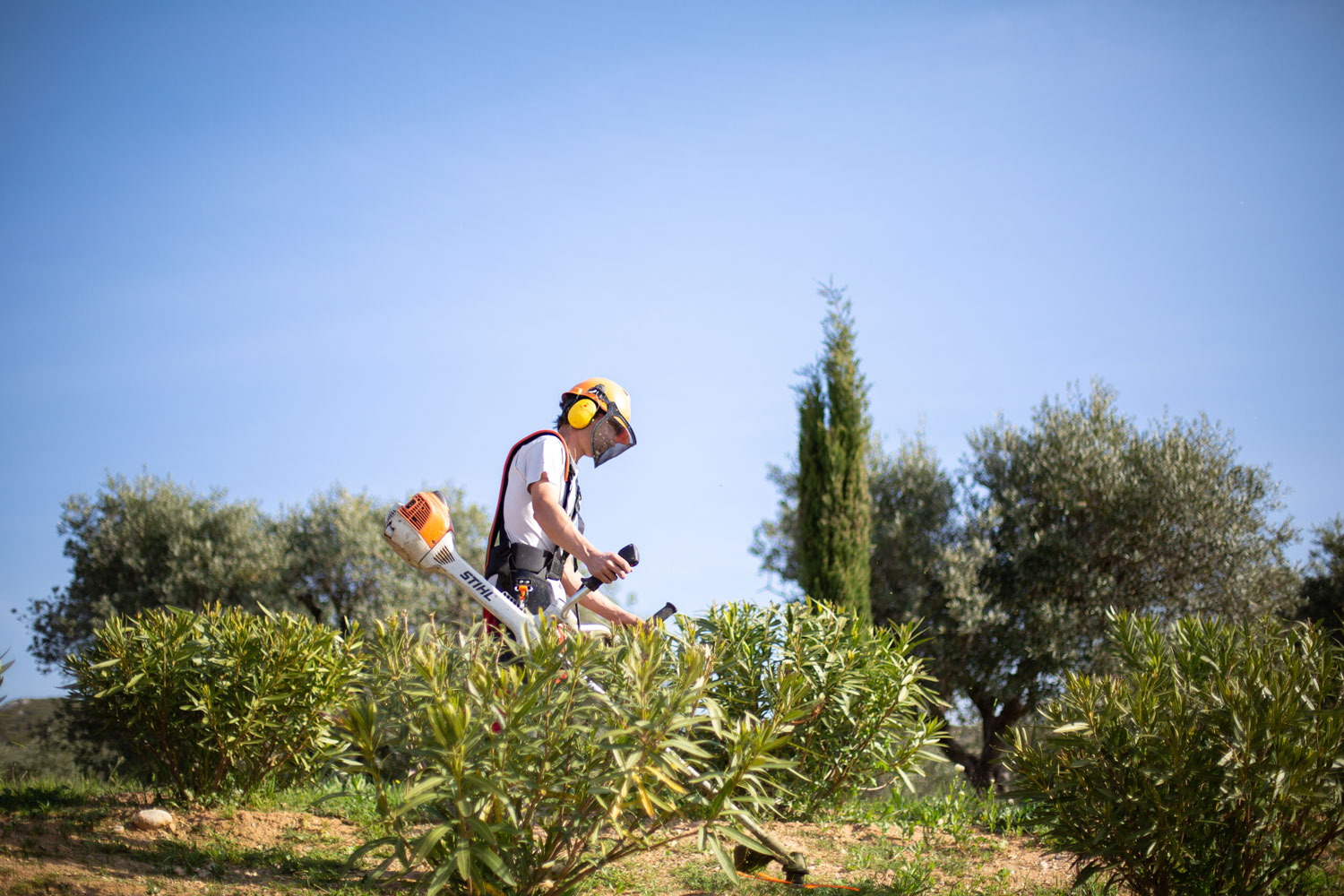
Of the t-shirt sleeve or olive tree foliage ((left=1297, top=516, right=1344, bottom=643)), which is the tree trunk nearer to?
olive tree foliage ((left=1297, top=516, right=1344, bottom=643))

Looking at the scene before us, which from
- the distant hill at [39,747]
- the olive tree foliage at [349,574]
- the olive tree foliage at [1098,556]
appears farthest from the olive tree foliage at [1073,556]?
the distant hill at [39,747]

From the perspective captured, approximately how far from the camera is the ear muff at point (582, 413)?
182 inches

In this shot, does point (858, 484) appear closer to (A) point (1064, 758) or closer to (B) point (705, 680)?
(A) point (1064, 758)

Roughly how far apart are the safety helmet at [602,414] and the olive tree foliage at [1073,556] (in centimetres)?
1063

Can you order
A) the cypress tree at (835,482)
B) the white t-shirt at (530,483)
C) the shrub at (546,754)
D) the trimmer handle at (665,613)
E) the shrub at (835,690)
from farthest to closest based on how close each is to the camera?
the cypress tree at (835,482)
the shrub at (835,690)
the white t-shirt at (530,483)
the trimmer handle at (665,613)
the shrub at (546,754)

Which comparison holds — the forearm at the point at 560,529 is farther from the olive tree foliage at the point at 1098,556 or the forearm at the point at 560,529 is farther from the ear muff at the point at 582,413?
the olive tree foliage at the point at 1098,556

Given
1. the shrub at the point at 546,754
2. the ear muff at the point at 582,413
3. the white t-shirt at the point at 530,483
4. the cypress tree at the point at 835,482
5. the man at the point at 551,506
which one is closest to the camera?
the shrub at the point at 546,754

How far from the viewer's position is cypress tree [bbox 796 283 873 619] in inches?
525

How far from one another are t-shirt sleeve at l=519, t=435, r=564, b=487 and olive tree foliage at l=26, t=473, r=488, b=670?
11493mm

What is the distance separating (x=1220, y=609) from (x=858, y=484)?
6187mm

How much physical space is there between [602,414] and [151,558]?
560 inches

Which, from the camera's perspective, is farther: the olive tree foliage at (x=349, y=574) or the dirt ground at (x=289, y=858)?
the olive tree foliage at (x=349, y=574)

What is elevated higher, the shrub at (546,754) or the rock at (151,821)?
the shrub at (546,754)

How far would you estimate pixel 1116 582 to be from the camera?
1432cm
